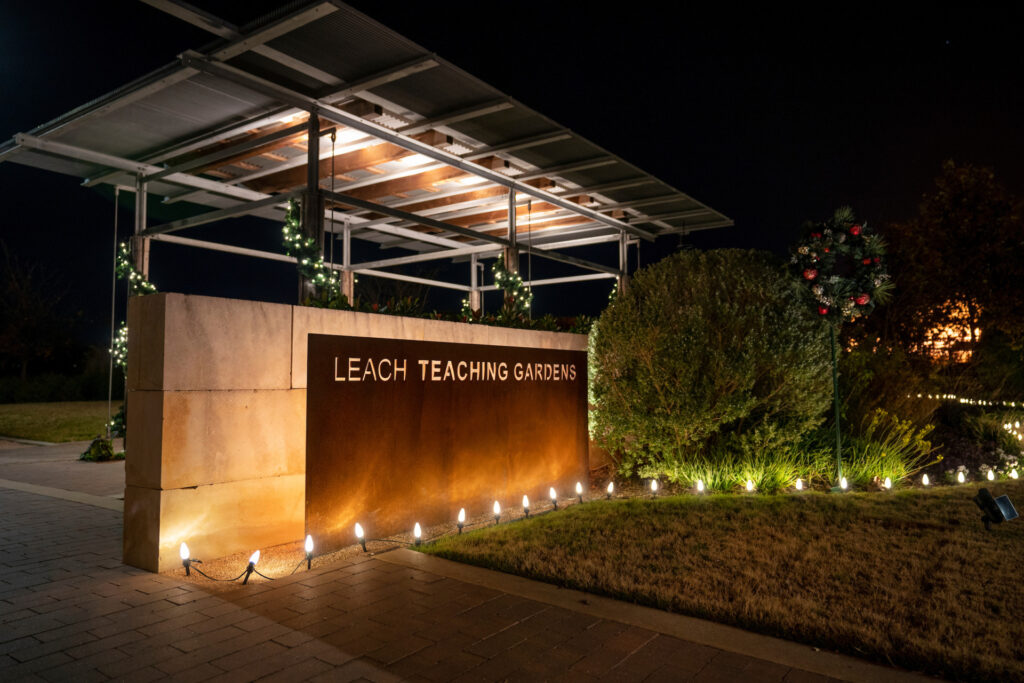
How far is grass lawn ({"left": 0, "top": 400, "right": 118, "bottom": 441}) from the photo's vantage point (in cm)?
1479

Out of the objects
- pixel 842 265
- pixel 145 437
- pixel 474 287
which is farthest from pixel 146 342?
pixel 474 287

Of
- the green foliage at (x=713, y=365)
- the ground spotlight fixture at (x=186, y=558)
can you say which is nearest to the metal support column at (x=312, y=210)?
the ground spotlight fixture at (x=186, y=558)

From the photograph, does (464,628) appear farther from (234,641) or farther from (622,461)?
(622,461)

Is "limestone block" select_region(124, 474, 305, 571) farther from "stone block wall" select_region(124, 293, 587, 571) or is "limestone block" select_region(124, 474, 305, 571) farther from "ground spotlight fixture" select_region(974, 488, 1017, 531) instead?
"ground spotlight fixture" select_region(974, 488, 1017, 531)

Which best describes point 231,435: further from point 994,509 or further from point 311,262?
point 994,509

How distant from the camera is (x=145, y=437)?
4.81m

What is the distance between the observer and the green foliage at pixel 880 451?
349 inches

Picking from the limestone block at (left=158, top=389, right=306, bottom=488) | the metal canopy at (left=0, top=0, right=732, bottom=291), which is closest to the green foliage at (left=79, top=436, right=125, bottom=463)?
the metal canopy at (left=0, top=0, right=732, bottom=291)

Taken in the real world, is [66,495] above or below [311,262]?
below

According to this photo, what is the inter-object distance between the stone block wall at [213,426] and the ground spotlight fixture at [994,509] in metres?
5.87

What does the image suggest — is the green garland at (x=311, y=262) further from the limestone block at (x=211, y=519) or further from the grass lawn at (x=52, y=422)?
the grass lawn at (x=52, y=422)

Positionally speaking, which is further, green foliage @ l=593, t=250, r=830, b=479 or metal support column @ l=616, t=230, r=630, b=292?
metal support column @ l=616, t=230, r=630, b=292

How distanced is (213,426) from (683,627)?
362 cm

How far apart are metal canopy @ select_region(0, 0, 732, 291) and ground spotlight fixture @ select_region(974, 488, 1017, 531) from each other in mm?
5804
